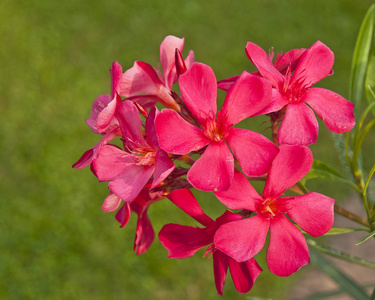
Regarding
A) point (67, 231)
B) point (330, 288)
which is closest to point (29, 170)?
point (67, 231)

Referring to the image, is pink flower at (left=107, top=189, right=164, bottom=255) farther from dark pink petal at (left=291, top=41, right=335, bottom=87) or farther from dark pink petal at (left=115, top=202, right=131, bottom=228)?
dark pink petal at (left=291, top=41, right=335, bottom=87)

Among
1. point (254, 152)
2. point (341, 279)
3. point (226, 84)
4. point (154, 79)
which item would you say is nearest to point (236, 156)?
point (254, 152)

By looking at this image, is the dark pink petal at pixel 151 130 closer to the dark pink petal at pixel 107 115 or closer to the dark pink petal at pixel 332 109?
the dark pink petal at pixel 107 115

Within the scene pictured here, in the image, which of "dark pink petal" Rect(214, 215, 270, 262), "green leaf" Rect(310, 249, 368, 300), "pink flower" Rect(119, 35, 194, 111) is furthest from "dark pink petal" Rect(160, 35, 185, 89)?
"green leaf" Rect(310, 249, 368, 300)

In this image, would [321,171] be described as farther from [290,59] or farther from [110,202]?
[110,202]

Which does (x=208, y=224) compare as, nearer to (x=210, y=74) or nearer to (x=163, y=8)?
(x=210, y=74)
